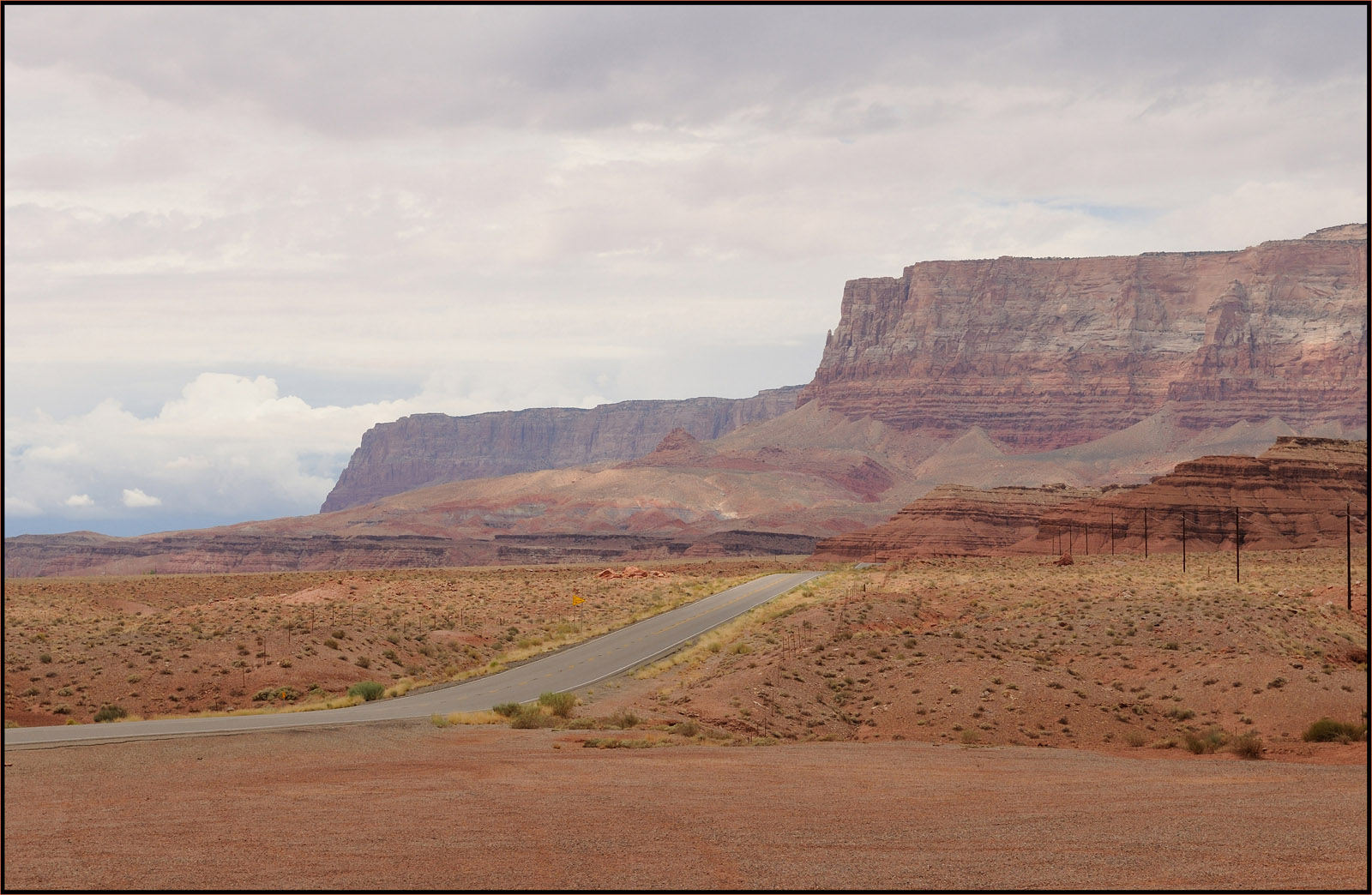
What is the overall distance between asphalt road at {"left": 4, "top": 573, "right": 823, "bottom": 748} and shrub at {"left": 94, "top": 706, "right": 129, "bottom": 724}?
8.83 ft

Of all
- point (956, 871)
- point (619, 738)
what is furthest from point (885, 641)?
point (956, 871)

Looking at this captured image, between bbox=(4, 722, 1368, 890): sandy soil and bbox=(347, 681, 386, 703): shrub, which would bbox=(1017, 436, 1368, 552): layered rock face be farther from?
bbox=(4, 722, 1368, 890): sandy soil

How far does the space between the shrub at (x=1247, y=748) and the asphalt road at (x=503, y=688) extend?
19322 millimetres

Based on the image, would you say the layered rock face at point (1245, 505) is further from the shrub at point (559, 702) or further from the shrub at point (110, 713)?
the shrub at point (110, 713)

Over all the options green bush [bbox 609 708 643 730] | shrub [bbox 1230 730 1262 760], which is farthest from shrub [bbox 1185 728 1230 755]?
green bush [bbox 609 708 643 730]

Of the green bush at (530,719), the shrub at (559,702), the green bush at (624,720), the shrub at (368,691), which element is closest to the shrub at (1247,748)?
the green bush at (624,720)

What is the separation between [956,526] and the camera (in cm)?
12925

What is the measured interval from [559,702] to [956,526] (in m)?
100

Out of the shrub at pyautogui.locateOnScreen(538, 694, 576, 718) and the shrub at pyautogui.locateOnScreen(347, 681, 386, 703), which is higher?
the shrub at pyautogui.locateOnScreen(538, 694, 576, 718)

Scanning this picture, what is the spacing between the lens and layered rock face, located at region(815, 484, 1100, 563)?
125 metres

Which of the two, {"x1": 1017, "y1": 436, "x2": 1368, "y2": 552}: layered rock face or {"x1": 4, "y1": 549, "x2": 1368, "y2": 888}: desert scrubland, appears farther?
{"x1": 1017, "y1": 436, "x2": 1368, "y2": 552}: layered rock face

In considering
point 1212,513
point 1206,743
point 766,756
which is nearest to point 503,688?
point 766,756

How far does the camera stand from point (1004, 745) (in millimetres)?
29125

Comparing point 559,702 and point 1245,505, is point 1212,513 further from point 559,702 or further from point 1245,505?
point 559,702
